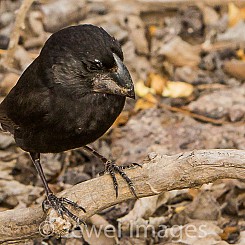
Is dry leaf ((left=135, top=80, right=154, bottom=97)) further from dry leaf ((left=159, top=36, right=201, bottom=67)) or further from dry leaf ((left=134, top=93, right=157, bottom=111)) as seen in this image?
dry leaf ((left=159, top=36, right=201, bottom=67))

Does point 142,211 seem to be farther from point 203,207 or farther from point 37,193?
point 37,193

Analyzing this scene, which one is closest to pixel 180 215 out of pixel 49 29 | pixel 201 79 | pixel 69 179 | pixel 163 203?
pixel 163 203

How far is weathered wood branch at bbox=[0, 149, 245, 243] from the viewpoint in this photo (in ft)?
11.4

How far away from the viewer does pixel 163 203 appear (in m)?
4.74

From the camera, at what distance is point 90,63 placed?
3629 mm

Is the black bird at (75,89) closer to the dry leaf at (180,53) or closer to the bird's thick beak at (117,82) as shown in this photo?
the bird's thick beak at (117,82)

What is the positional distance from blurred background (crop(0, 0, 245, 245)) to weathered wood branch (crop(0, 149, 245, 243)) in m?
0.62

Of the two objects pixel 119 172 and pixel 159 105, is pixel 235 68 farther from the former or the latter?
pixel 119 172

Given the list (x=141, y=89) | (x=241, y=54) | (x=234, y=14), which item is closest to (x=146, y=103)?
(x=141, y=89)

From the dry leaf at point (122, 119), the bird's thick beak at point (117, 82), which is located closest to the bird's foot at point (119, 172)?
the bird's thick beak at point (117, 82)

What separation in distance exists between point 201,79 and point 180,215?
1.74 metres

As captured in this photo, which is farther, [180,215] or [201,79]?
[201,79]

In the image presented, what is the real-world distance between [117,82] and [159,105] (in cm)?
215

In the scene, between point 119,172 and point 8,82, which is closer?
point 119,172
